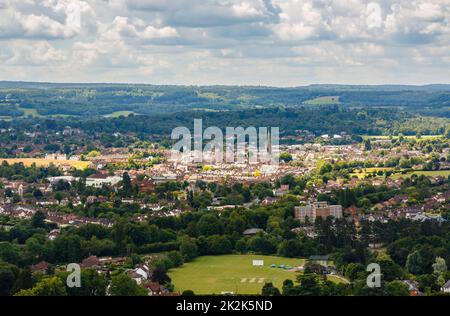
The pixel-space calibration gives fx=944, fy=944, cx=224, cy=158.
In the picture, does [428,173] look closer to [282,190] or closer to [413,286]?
[282,190]

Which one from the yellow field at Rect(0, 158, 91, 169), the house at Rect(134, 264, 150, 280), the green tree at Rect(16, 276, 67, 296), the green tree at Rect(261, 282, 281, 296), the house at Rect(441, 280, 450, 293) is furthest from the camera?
the yellow field at Rect(0, 158, 91, 169)

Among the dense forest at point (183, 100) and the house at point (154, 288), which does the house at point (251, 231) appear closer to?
the house at point (154, 288)

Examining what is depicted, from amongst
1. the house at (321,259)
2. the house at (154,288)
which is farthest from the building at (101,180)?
the house at (154,288)

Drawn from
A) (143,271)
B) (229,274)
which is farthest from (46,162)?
(229,274)

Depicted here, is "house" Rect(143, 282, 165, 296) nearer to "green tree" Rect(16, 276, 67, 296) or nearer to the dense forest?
"green tree" Rect(16, 276, 67, 296)

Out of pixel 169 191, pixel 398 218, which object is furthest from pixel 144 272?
pixel 169 191

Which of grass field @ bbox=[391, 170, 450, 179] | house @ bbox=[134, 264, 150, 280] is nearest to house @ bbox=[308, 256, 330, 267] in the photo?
house @ bbox=[134, 264, 150, 280]
